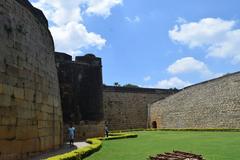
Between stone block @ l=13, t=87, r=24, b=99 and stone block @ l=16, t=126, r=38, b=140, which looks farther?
stone block @ l=16, t=126, r=38, b=140

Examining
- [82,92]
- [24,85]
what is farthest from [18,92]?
[82,92]

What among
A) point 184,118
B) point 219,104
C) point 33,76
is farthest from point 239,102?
point 33,76

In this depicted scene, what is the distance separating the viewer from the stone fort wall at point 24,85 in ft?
34.1

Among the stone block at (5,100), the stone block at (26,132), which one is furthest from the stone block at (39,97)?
the stone block at (5,100)

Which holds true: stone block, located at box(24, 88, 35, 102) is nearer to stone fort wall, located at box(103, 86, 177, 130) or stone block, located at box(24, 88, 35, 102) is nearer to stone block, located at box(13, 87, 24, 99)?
stone block, located at box(13, 87, 24, 99)

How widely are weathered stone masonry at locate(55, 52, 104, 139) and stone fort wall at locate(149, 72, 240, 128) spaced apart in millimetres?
8018

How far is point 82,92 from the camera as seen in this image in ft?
83.8

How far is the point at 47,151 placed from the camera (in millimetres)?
13664

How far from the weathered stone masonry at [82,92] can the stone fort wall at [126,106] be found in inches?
438

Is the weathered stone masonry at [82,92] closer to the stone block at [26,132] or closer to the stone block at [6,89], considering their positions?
the stone block at [26,132]

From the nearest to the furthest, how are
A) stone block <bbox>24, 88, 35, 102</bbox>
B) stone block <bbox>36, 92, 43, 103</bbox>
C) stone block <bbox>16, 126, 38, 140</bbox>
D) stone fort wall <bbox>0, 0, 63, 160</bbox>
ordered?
1. stone fort wall <bbox>0, 0, 63, 160</bbox>
2. stone block <bbox>16, 126, 38, 140</bbox>
3. stone block <bbox>24, 88, 35, 102</bbox>
4. stone block <bbox>36, 92, 43, 103</bbox>

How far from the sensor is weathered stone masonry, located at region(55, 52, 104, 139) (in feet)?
80.1

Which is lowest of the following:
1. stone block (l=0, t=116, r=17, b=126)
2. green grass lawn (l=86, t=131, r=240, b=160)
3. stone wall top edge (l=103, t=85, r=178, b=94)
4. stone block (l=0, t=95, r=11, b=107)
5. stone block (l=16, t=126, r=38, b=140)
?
green grass lawn (l=86, t=131, r=240, b=160)

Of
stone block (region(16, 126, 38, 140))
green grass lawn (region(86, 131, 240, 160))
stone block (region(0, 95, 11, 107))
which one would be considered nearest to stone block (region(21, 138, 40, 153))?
stone block (region(16, 126, 38, 140))
